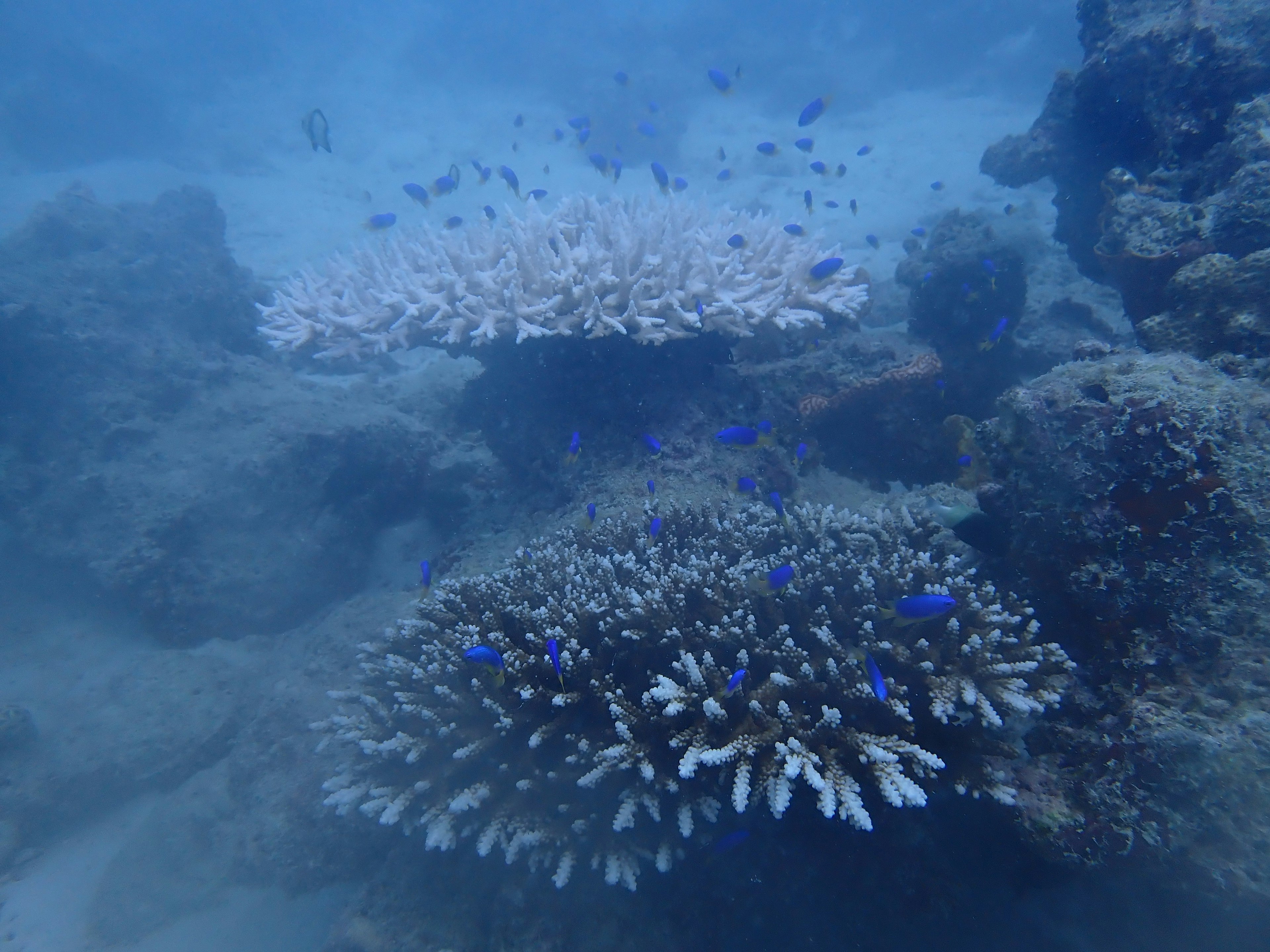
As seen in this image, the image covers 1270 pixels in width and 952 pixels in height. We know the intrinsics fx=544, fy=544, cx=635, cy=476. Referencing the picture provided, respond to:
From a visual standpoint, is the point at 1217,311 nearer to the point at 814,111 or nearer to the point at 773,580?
the point at 773,580

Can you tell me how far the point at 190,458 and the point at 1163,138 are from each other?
1141cm

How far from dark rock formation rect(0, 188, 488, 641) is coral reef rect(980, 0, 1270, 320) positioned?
6773 mm

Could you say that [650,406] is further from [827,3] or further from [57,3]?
[57,3]

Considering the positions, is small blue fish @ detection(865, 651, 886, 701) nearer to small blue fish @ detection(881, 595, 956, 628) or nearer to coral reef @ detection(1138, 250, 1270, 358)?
small blue fish @ detection(881, 595, 956, 628)

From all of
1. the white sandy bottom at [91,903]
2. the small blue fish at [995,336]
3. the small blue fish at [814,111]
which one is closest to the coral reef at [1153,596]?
the small blue fish at [995,336]

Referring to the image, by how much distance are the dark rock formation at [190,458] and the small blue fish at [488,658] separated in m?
3.32

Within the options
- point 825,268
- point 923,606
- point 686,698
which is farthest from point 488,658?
point 825,268

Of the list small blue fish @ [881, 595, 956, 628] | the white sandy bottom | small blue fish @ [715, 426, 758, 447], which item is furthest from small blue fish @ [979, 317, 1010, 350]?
the white sandy bottom

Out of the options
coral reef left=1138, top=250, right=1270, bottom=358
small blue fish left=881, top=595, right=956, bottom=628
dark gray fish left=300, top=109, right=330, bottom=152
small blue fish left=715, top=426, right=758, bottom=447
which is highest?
dark gray fish left=300, top=109, right=330, bottom=152

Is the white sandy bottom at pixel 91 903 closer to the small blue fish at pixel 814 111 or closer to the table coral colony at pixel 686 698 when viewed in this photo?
the table coral colony at pixel 686 698

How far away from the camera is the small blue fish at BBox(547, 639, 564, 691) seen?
263 cm

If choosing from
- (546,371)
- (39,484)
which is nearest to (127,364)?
(39,484)

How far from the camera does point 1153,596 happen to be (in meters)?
2.54

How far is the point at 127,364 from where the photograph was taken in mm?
7469
